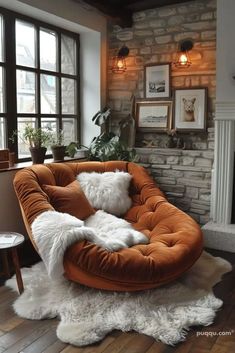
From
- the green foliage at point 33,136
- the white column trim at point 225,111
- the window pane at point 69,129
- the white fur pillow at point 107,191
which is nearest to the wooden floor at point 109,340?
the white fur pillow at point 107,191

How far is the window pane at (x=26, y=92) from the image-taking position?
12.5 ft

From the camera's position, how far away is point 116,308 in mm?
2375

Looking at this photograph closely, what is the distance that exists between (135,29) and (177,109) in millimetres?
1120

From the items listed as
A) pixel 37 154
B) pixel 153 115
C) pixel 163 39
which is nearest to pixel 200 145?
pixel 153 115

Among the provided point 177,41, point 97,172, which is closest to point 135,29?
point 177,41

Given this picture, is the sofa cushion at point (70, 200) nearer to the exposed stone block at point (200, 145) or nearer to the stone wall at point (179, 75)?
the stone wall at point (179, 75)

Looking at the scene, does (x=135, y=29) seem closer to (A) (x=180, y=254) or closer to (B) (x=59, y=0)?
(B) (x=59, y=0)

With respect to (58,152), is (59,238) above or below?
below

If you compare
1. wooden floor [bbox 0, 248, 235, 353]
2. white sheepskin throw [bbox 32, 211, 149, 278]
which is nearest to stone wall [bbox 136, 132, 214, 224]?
white sheepskin throw [bbox 32, 211, 149, 278]

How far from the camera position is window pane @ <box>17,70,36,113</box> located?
381cm

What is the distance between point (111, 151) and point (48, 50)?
4.47ft

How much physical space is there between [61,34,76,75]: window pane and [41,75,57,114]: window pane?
0.28 metres

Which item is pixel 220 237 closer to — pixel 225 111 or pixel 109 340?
pixel 225 111

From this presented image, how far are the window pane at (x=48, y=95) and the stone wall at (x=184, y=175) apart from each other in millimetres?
1127
